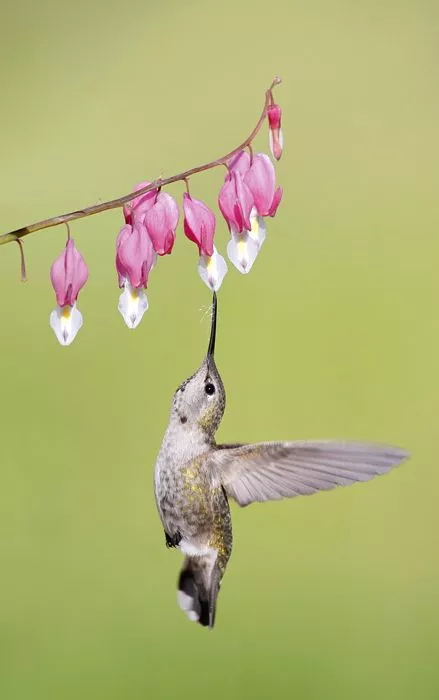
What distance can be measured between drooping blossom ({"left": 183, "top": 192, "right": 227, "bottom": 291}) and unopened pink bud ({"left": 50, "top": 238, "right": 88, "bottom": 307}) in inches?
6.8

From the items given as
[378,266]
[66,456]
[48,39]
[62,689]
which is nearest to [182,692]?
[62,689]

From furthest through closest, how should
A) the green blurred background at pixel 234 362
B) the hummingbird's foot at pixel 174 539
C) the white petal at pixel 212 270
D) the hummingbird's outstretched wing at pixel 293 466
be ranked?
the green blurred background at pixel 234 362
the hummingbird's foot at pixel 174 539
the white petal at pixel 212 270
the hummingbird's outstretched wing at pixel 293 466

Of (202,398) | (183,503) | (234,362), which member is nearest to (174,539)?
(183,503)

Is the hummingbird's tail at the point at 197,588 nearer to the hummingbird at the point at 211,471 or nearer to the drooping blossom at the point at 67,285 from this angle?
the hummingbird at the point at 211,471

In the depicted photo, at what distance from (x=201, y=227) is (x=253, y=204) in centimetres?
9

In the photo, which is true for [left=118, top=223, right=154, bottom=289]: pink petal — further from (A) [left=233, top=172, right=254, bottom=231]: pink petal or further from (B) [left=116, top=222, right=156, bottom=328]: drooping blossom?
(A) [left=233, top=172, right=254, bottom=231]: pink petal

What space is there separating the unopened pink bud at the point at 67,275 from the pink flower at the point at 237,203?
0.24 m

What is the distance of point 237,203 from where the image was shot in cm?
156

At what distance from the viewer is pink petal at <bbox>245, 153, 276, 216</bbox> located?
1562 millimetres

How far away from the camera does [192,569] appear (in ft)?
5.85

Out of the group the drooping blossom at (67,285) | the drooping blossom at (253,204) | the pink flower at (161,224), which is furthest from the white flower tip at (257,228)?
the drooping blossom at (67,285)

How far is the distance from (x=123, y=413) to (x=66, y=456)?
27 cm

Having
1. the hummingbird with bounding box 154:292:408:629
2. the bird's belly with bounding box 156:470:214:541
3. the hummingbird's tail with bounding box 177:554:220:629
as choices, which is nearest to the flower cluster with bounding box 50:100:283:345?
the hummingbird with bounding box 154:292:408:629

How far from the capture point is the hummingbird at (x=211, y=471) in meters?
1.56
